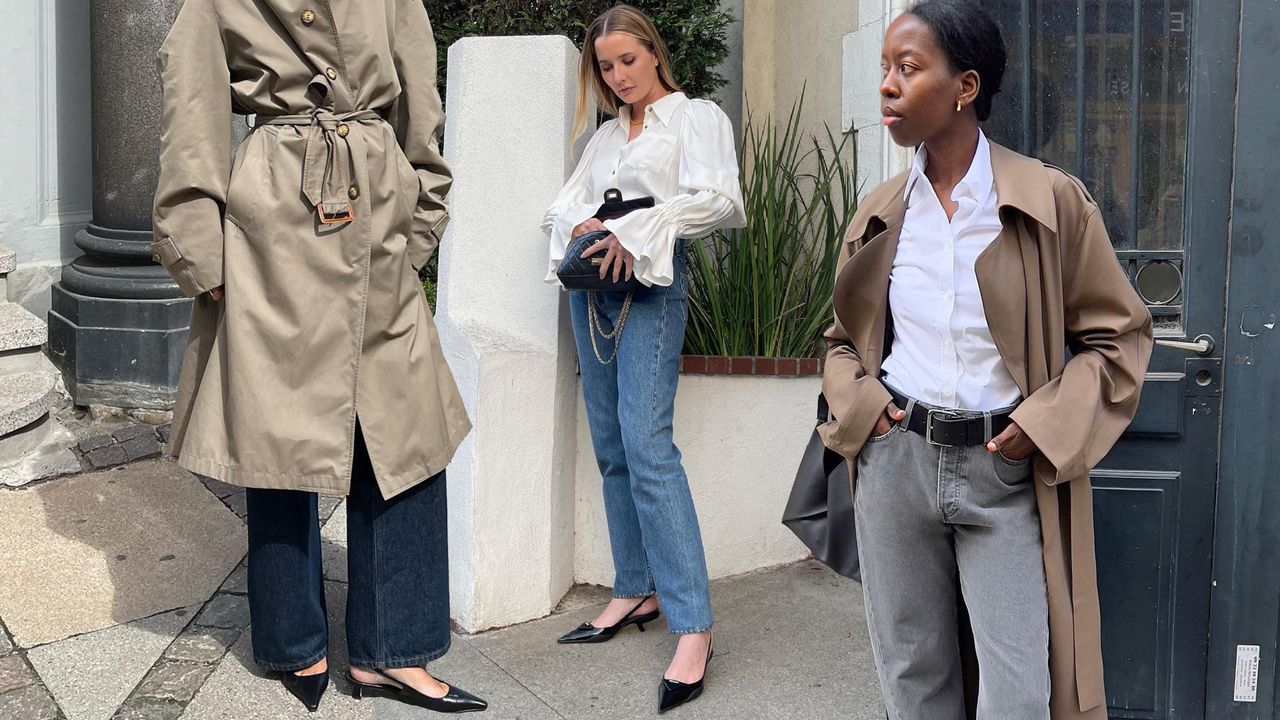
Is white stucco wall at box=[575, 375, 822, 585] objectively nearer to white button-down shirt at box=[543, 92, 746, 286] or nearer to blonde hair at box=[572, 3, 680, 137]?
white button-down shirt at box=[543, 92, 746, 286]

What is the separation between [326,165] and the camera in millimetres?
3197

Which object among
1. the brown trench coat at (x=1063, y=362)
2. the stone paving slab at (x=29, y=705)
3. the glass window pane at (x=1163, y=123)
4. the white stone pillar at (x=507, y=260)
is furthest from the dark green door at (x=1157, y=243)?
the stone paving slab at (x=29, y=705)

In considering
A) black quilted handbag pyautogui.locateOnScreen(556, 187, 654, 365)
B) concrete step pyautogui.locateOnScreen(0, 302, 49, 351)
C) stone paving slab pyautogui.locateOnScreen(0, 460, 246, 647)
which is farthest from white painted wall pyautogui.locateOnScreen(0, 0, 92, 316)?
black quilted handbag pyautogui.locateOnScreen(556, 187, 654, 365)

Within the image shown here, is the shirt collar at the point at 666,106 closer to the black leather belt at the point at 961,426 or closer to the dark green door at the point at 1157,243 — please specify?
the dark green door at the point at 1157,243

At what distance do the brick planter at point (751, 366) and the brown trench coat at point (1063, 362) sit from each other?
1.90 metres

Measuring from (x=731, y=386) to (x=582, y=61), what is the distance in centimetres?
131

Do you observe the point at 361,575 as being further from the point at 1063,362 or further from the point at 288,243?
the point at 1063,362

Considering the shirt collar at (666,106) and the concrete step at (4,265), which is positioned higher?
the shirt collar at (666,106)

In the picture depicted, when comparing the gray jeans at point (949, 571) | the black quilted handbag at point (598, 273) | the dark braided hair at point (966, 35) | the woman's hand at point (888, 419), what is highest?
the dark braided hair at point (966, 35)

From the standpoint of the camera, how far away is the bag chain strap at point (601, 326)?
12.2 feet

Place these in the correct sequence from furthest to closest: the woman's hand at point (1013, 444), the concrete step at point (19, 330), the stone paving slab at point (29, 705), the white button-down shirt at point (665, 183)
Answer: the concrete step at point (19, 330)
the white button-down shirt at point (665, 183)
the stone paving slab at point (29, 705)
the woman's hand at point (1013, 444)

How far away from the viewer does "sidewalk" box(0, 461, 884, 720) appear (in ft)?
11.4

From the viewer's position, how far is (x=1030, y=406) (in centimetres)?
239

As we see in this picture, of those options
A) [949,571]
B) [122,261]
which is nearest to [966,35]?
[949,571]
